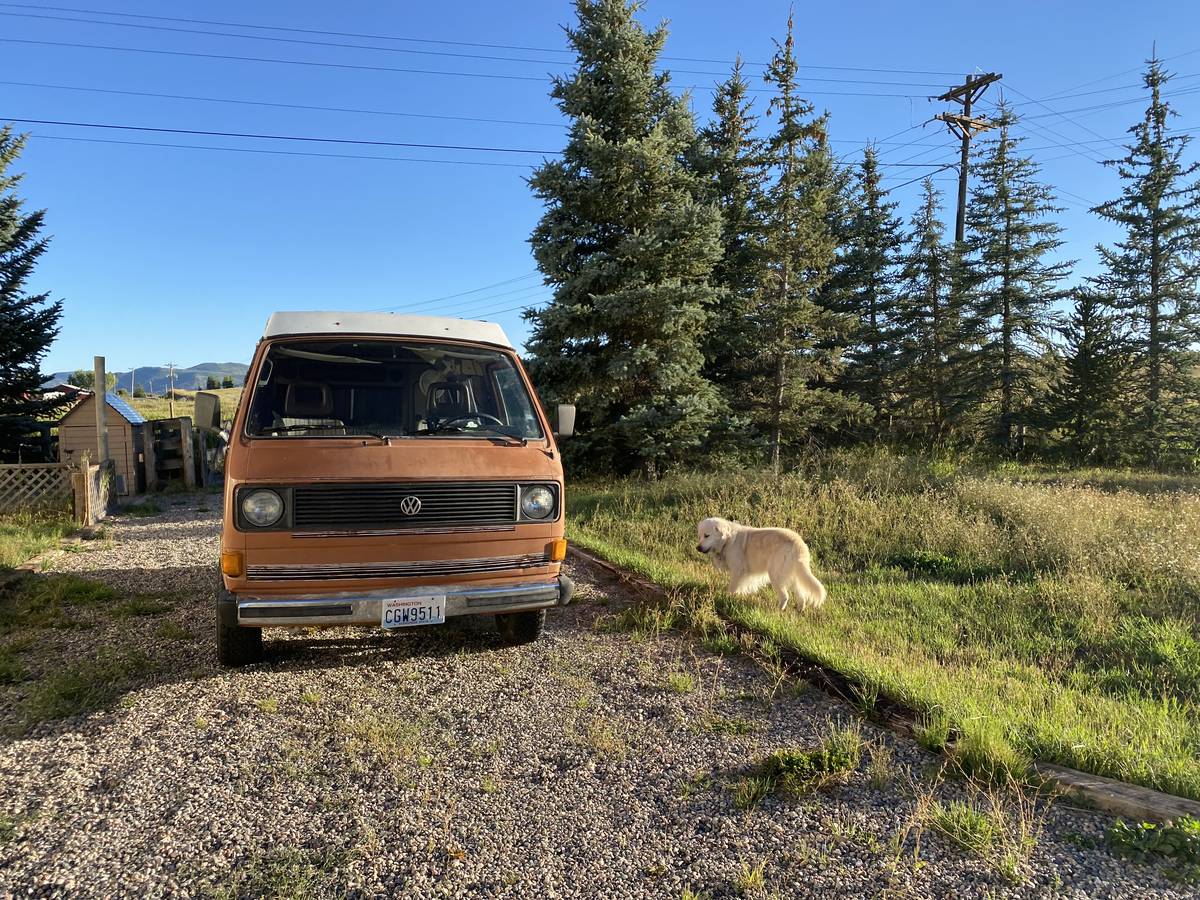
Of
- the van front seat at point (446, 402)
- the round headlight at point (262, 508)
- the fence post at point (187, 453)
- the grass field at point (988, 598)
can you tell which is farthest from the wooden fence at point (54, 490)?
the round headlight at point (262, 508)

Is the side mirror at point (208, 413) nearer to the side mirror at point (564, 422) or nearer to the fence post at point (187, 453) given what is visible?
the side mirror at point (564, 422)

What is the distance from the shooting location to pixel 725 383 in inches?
688

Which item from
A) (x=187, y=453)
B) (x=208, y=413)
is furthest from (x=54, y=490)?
(x=208, y=413)

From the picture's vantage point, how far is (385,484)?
13.2 feet

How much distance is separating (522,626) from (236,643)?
199 centimetres

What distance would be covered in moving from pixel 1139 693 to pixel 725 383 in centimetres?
1369

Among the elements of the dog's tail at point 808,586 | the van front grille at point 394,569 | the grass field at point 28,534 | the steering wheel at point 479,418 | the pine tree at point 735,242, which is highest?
the pine tree at point 735,242

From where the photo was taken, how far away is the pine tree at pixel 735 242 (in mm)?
16562

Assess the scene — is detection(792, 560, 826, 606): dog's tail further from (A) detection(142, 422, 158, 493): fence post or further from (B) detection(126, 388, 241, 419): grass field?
(B) detection(126, 388, 241, 419): grass field

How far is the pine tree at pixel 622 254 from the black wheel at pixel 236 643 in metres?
9.58

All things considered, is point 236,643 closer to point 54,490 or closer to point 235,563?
point 235,563

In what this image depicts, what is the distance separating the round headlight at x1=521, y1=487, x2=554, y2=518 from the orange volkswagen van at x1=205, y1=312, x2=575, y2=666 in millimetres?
10

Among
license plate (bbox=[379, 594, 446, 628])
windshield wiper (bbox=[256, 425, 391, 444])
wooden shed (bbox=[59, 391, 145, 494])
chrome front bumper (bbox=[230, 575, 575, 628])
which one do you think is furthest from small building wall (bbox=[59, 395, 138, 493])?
license plate (bbox=[379, 594, 446, 628])

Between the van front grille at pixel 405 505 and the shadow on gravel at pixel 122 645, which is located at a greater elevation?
the van front grille at pixel 405 505
